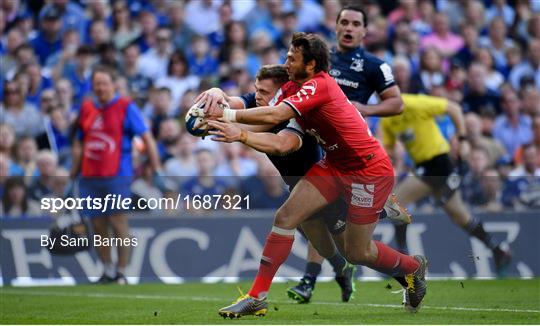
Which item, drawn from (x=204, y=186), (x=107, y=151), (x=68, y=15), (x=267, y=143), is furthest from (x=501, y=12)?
(x=267, y=143)

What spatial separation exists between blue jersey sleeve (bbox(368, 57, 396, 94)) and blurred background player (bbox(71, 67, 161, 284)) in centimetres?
366

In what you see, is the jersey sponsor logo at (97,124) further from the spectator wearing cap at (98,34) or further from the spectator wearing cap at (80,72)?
the spectator wearing cap at (98,34)

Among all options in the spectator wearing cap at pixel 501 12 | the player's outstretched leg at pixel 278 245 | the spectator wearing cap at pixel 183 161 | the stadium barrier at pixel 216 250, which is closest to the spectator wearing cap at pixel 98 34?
the spectator wearing cap at pixel 183 161

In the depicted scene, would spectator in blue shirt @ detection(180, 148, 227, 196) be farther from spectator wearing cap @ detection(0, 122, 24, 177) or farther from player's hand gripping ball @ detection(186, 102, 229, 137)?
player's hand gripping ball @ detection(186, 102, 229, 137)

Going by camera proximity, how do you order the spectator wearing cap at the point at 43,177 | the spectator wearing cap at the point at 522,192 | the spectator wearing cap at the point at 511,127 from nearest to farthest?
1. the spectator wearing cap at the point at 43,177
2. the spectator wearing cap at the point at 522,192
3. the spectator wearing cap at the point at 511,127

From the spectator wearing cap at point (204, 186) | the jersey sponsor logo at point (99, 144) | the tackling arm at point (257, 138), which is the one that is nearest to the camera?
the tackling arm at point (257, 138)

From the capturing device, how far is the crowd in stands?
15.9 metres

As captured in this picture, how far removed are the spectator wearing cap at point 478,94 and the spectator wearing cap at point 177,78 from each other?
4595mm

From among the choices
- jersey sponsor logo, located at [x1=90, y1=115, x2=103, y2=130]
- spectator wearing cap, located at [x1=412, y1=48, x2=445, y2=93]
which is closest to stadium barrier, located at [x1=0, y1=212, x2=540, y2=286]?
jersey sponsor logo, located at [x1=90, y1=115, x2=103, y2=130]

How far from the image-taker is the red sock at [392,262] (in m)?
9.52

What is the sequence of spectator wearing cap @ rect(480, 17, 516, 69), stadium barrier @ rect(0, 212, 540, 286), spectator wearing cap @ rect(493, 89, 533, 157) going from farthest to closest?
spectator wearing cap @ rect(480, 17, 516, 69), spectator wearing cap @ rect(493, 89, 533, 157), stadium barrier @ rect(0, 212, 540, 286)

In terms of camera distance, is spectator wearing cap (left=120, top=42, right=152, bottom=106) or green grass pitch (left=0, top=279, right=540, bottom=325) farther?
spectator wearing cap (left=120, top=42, right=152, bottom=106)

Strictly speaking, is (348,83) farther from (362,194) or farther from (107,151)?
(107,151)

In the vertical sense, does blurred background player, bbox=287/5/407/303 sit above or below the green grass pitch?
above
